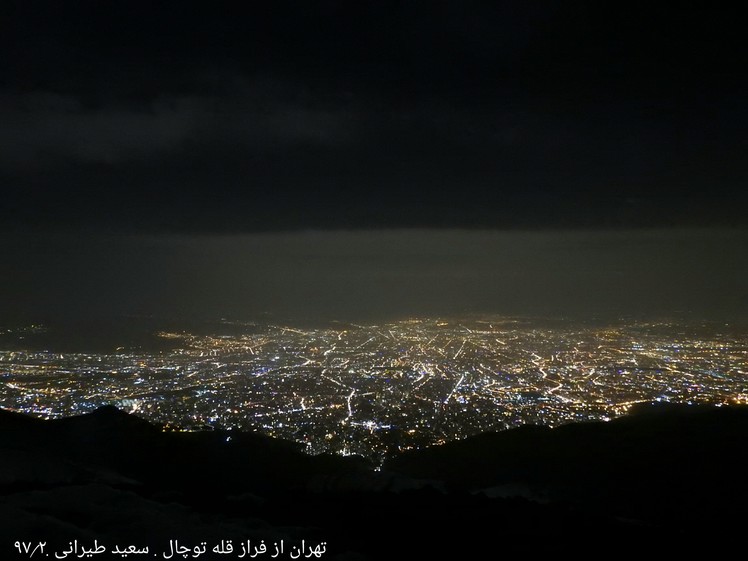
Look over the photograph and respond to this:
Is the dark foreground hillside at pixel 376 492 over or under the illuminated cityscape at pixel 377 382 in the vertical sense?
over

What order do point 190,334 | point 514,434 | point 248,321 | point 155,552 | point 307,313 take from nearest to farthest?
point 155,552 → point 514,434 → point 190,334 → point 248,321 → point 307,313

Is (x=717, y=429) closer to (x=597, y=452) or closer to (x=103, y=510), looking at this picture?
(x=597, y=452)

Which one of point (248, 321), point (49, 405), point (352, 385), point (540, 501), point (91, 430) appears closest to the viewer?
point (540, 501)

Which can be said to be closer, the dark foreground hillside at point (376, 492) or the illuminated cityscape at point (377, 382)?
the dark foreground hillside at point (376, 492)

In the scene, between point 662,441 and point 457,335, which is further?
point 457,335

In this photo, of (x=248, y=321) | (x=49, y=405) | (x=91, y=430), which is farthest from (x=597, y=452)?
(x=248, y=321)
